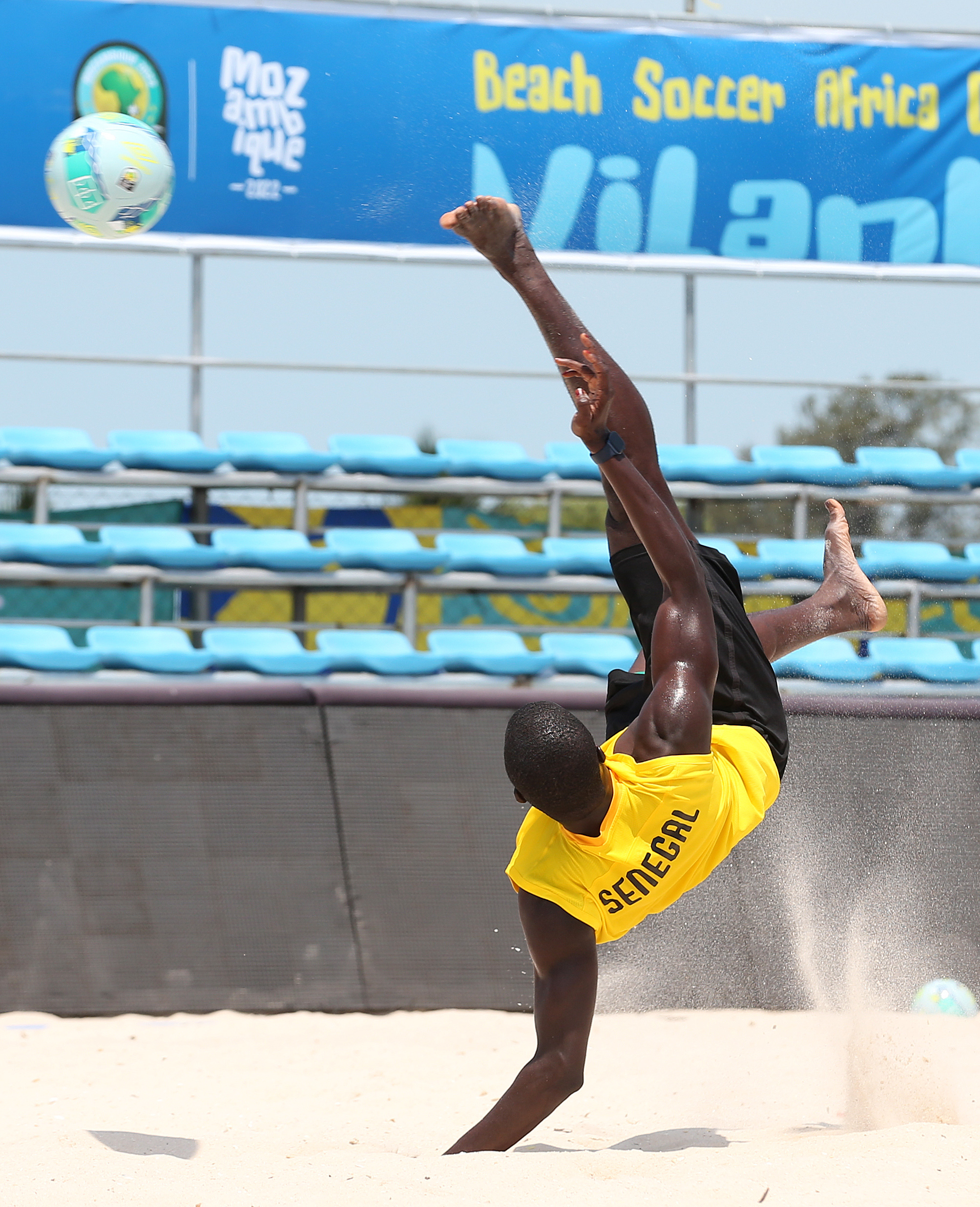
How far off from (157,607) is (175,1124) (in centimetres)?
524

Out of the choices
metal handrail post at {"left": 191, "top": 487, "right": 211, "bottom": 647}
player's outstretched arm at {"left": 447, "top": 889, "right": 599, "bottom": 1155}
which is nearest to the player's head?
player's outstretched arm at {"left": 447, "top": 889, "right": 599, "bottom": 1155}

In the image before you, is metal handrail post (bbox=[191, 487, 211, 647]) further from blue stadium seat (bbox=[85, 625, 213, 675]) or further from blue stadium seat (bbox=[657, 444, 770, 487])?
blue stadium seat (bbox=[657, 444, 770, 487])

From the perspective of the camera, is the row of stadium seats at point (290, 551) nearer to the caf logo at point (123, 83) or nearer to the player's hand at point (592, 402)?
the caf logo at point (123, 83)

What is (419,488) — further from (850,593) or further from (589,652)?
(850,593)

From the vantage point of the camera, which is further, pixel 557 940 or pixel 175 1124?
pixel 175 1124

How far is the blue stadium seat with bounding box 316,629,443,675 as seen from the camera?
7.42 metres

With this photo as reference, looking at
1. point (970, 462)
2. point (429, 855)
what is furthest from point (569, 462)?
point (429, 855)

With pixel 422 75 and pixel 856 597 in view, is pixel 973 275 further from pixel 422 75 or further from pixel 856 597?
pixel 856 597

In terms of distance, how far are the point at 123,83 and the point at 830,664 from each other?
563cm

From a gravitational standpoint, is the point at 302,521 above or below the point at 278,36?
below

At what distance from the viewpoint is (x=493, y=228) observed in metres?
3.70

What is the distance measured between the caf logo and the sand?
18.7ft

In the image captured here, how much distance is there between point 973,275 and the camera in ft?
29.3

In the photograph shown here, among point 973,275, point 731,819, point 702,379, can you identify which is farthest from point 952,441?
point 731,819
